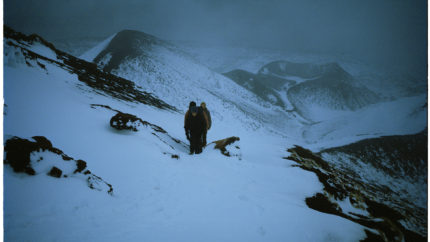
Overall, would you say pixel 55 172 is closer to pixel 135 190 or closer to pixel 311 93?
pixel 135 190

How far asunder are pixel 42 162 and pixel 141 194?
152cm

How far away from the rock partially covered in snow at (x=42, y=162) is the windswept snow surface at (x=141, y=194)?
0.40 feet

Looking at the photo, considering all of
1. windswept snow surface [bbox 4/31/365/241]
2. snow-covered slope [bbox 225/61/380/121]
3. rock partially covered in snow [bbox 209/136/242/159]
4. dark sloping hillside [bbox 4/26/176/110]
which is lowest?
windswept snow surface [bbox 4/31/365/241]

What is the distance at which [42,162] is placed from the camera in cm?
254

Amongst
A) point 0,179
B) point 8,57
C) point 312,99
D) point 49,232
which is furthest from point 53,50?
point 312,99

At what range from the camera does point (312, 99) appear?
49219mm

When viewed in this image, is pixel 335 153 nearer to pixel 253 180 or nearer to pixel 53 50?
pixel 253 180

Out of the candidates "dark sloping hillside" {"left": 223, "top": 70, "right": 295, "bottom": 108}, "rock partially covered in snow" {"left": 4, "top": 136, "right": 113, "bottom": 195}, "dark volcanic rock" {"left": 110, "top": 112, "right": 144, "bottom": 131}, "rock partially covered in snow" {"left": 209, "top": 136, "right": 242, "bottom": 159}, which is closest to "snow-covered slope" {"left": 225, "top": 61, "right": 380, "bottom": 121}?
"dark sloping hillside" {"left": 223, "top": 70, "right": 295, "bottom": 108}

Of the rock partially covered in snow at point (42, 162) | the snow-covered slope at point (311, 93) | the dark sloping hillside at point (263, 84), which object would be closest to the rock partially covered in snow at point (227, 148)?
the rock partially covered in snow at point (42, 162)

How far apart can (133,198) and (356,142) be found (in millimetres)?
17366

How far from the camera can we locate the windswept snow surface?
2053mm

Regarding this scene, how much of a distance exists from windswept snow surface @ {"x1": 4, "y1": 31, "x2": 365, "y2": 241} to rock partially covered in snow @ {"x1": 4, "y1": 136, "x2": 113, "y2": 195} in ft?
0.40

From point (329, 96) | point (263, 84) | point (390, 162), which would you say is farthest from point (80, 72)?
point (329, 96)

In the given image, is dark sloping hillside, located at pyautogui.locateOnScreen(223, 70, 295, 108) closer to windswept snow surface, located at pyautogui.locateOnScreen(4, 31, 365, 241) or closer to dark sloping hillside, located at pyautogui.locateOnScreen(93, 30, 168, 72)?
dark sloping hillside, located at pyautogui.locateOnScreen(93, 30, 168, 72)
